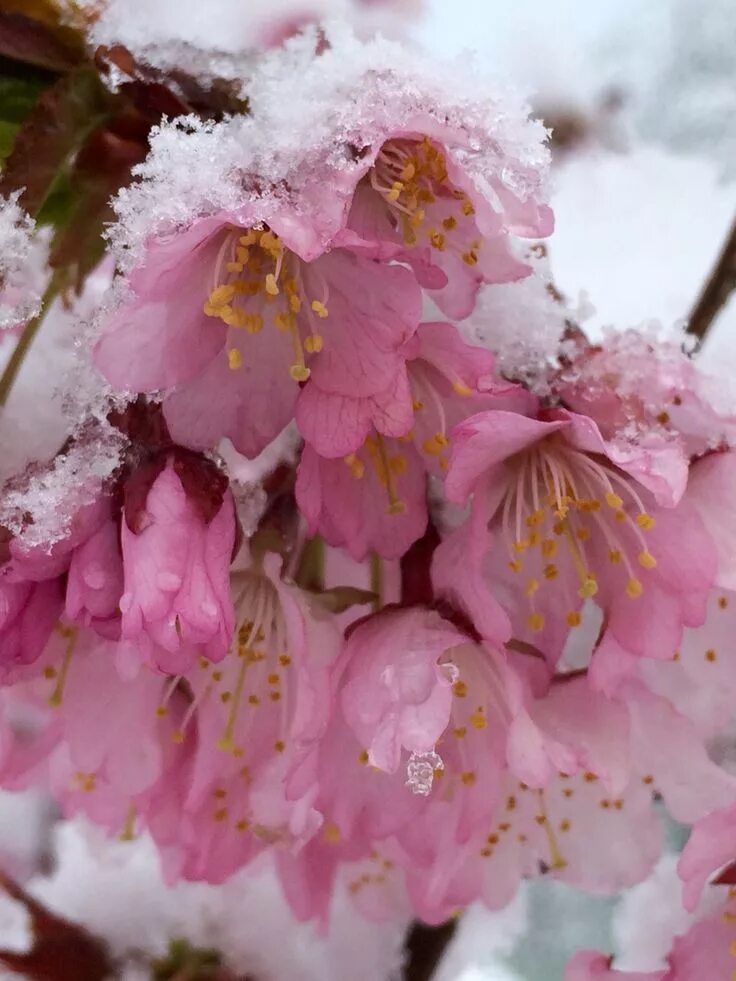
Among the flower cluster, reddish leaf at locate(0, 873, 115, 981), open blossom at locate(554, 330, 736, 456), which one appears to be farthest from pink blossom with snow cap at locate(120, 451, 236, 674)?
reddish leaf at locate(0, 873, 115, 981)

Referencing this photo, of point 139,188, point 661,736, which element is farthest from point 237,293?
point 661,736

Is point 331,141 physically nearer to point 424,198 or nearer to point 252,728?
point 424,198

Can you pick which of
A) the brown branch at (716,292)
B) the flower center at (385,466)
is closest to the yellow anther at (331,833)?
the flower center at (385,466)

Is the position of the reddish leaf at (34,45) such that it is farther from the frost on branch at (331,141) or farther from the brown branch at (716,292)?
the brown branch at (716,292)

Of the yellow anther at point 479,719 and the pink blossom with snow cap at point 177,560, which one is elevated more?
the pink blossom with snow cap at point 177,560

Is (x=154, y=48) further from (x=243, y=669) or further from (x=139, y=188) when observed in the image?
(x=243, y=669)

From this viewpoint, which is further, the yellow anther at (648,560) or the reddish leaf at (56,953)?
the reddish leaf at (56,953)
